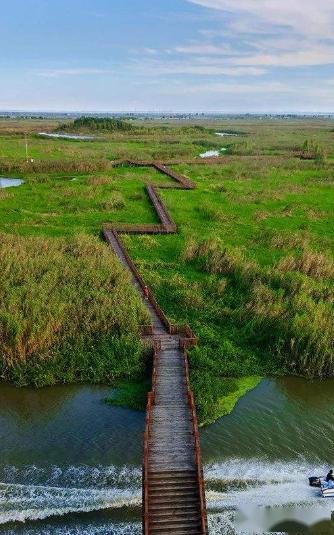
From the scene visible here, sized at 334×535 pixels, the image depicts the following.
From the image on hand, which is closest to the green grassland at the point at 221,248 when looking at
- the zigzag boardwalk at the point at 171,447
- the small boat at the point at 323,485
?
the zigzag boardwalk at the point at 171,447

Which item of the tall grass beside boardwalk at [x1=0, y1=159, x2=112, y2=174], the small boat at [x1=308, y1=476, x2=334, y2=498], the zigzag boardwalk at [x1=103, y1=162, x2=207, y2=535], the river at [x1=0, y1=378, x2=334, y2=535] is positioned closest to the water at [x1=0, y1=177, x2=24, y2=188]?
the tall grass beside boardwalk at [x1=0, y1=159, x2=112, y2=174]

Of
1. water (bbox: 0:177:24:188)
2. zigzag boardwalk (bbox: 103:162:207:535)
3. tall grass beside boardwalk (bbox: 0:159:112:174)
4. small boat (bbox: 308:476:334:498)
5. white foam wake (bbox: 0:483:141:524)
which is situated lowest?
white foam wake (bbox: 0:483:141:524)

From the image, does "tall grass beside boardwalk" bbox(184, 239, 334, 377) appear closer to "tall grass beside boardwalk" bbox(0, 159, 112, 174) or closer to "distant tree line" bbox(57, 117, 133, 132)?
"tall grass beside boardwalk" bbox(0, 159, 112, 174)

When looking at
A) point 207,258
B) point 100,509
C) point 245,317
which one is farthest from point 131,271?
point 100,509

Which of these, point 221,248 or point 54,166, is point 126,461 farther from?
point 54,166

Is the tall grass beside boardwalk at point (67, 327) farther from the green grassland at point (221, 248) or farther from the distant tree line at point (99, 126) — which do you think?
the distant tree line at point (99, 126)

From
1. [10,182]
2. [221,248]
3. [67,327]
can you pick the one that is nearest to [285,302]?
[221,248]
